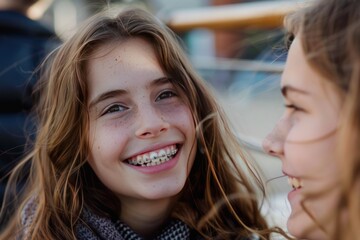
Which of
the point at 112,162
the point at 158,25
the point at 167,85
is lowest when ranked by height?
the point at 112,162

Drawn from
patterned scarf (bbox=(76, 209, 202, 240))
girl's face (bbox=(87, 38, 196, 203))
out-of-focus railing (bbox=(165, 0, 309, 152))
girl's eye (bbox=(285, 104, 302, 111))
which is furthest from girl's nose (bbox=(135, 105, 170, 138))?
out-of-focus railing (bbox=(165, 0, 309, 152))

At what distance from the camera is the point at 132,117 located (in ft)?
4.70

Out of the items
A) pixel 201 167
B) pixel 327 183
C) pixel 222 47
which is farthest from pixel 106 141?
pixel 222 47

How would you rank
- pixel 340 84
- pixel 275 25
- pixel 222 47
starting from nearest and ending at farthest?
pixel 340 84, pixel 275 25, pixel 222 47

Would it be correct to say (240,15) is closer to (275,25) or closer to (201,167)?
(275,25)

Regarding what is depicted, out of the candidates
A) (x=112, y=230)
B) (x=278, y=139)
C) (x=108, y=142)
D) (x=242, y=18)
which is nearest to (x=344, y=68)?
(x=278, y=139)

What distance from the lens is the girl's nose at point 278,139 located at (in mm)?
1155

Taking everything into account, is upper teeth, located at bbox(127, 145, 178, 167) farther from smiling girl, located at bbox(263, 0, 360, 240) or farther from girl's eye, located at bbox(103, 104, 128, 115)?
smiling girl, located at bbox(263, 0, 360, 240)

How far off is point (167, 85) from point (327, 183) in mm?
555

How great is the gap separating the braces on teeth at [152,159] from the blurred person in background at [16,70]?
617mm

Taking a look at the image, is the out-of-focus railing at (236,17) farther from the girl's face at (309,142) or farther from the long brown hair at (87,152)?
the girl's face at (309,142)

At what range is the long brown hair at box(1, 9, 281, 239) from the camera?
1.50m

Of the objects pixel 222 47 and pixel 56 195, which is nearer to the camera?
pixel 56 195

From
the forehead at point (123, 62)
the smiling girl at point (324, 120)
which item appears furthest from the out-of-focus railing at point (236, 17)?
the smiling girl at point (324, 120)
